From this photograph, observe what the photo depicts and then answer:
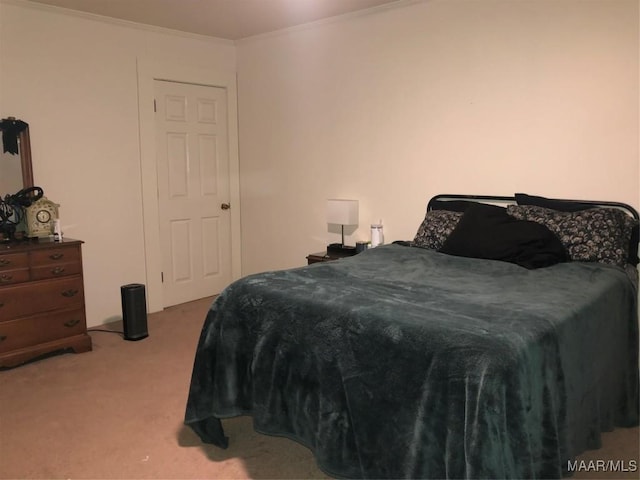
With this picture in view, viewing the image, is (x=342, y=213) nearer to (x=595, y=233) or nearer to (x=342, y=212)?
(x=342, y=212)

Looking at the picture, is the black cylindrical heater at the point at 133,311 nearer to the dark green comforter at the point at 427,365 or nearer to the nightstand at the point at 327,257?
the nightstand at the point at 327,257

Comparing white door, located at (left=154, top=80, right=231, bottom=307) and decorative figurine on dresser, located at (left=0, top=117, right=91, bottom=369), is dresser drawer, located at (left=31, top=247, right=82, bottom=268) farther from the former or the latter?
white door, located at (left=154, top=80, right=231, bottom=307)

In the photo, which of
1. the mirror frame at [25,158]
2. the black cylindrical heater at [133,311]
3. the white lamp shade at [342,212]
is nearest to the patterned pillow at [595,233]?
the white lamp shade at [342,212]

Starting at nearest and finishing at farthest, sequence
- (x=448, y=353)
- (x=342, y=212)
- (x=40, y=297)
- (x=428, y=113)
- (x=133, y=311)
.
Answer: (x=448, y=353) < (x=40, y=297) < (x=428, y=113) < (x=133, y=311) < (x=342, y=212)

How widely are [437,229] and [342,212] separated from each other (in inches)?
37.7

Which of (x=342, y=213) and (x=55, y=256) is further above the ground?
(x=342, y=213)

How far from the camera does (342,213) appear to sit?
4094 millimetres

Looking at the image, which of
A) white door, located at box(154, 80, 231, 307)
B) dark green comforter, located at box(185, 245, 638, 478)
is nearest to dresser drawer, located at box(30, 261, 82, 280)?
white door, located at box(154, 80, 231, 307)

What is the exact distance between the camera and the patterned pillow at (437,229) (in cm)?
331

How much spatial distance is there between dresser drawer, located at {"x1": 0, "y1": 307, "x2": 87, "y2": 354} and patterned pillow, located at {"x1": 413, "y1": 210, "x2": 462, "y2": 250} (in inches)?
94.8

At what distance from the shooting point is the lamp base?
4133 mm

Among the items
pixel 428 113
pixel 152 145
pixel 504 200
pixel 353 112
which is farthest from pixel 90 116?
pixel 504 200

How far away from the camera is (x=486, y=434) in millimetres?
1511

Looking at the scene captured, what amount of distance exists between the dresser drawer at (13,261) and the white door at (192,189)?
4.71 ft
